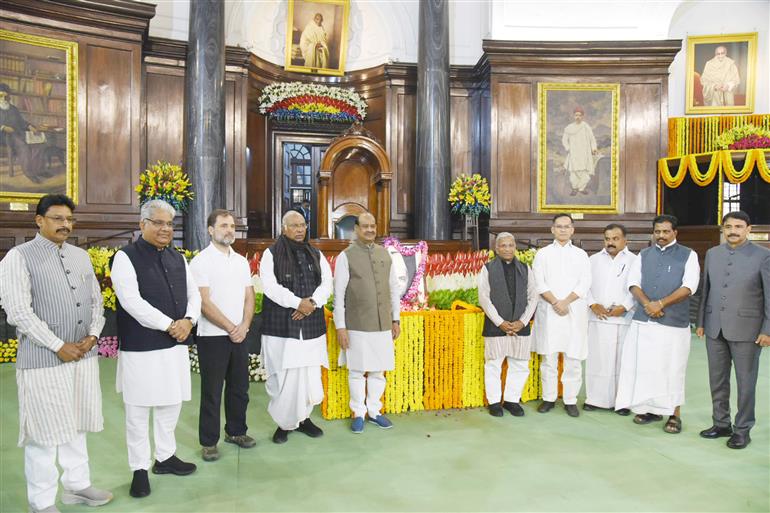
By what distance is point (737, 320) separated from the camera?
4.41 metres

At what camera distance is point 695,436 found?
469 centimetres

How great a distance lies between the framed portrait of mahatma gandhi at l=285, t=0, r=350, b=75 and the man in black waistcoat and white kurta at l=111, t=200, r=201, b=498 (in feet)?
29.9

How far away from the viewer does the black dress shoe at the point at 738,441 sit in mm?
4387

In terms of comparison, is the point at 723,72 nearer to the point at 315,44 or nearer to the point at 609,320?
the point at 315,44

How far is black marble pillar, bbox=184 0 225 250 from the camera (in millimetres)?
9188

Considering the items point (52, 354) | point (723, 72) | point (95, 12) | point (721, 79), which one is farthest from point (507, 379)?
point (723, 72)

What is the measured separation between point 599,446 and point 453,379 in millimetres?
1446

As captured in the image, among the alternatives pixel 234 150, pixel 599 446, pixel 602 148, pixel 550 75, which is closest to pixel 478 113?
pixel 550 75

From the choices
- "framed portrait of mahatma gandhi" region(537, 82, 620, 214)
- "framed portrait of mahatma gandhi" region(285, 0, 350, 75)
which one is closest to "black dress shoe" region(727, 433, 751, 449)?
"framed portrait of mahatma gandhi" region(537, 82, 620, 214)

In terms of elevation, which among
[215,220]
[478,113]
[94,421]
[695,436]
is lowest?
[695,436]

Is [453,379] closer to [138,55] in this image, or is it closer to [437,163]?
[437,163]

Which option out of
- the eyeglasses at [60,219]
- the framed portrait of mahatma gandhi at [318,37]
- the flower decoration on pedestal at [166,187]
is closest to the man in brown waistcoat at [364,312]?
the eyeglasses at [60,219]

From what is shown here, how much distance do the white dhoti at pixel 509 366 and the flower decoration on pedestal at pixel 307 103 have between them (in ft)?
25.1

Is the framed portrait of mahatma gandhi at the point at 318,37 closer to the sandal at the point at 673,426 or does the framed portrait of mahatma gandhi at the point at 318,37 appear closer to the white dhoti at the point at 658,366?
the white dhoti at the point at 658,366
